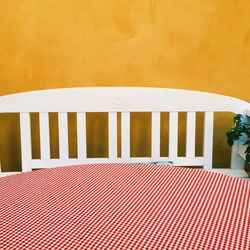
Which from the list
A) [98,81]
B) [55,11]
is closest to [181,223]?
[98,81]

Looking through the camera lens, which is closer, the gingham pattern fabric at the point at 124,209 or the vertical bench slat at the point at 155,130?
the gingham pattern fabric at the point at 124,209

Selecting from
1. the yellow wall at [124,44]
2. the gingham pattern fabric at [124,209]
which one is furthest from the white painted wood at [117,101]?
the gingham pattern fabric at [124,209]

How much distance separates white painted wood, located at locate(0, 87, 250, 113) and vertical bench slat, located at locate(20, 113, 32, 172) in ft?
0.13

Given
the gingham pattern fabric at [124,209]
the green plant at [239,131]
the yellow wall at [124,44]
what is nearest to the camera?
the gingham pattern fabric at [124,209]

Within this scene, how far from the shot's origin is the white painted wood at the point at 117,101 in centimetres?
165

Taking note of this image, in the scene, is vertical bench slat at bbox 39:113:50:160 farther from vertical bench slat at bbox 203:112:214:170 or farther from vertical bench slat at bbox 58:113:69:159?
vertical bench slat at bbox 203:112:214:170

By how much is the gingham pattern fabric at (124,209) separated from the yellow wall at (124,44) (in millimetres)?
906

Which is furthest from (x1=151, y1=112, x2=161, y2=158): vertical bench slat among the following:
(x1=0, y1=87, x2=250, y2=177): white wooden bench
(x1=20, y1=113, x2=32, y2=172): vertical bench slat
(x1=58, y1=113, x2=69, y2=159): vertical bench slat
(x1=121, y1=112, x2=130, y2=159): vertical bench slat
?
(x1=20, y1=113, x2=32, y2=172): vertical bench slat

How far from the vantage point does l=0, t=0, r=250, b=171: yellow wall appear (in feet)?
5.76

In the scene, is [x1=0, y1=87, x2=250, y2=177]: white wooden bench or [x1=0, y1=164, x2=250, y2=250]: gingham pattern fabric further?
[x1=0, y1=87, x2=250, y2=177]: white wooden bench

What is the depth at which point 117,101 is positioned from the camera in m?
1.67

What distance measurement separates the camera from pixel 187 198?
79 cm

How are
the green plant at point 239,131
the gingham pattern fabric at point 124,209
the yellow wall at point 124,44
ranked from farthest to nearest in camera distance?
the yellow wall at point 124,44 < the green plant at point 239,131 < the gingham pattern fabric at point 124,209

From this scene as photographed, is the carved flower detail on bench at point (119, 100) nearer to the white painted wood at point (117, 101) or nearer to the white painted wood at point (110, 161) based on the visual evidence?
the white painted wood at point (117, 101)
